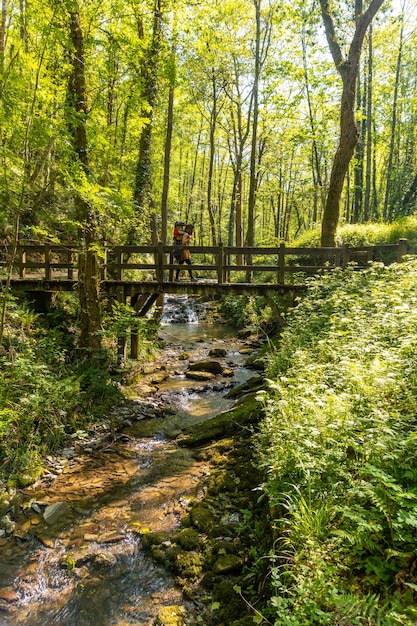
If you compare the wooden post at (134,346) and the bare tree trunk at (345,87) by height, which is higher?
the bare tree trunk at (345,87)

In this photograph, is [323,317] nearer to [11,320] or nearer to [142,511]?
[142,511]

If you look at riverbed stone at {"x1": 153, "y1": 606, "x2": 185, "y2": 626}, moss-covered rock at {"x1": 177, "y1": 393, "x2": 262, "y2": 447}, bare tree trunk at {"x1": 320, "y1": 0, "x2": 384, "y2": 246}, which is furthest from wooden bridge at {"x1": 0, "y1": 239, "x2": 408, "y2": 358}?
riverbed stone at {"x1": 153, "y1": 606, "x2": 185, "y2": 626}

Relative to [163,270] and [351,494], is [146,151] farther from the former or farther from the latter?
[351,494]

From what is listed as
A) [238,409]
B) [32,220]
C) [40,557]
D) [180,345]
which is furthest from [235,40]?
[40,557]

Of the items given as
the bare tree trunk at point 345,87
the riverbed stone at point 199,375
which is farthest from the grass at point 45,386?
the bare tree trunk at point 345,87

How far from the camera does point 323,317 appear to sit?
7312mm

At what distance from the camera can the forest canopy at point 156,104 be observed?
641cm

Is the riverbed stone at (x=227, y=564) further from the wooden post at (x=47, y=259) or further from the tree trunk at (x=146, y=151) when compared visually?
the tree trunk at (x=146, y=151)

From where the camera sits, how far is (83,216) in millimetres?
8016

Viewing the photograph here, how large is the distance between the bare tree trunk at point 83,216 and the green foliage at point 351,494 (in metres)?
5.61

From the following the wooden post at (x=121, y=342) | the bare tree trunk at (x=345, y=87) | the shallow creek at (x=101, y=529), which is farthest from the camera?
the bare tree trunk at (x=345, y=87)

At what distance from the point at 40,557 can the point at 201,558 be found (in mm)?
1921

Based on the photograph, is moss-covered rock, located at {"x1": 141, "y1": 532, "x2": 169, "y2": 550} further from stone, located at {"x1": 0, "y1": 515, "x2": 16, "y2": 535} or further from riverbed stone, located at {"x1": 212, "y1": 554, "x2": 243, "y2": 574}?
stone, located at {"x1": 0, "y1": 515, "x2": 16, "y2": 535}

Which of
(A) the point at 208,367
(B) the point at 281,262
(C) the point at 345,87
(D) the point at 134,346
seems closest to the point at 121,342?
(D) the point at 134,346
